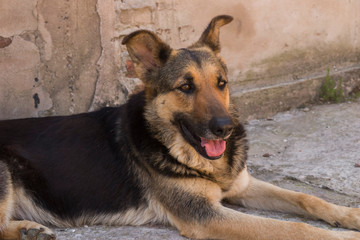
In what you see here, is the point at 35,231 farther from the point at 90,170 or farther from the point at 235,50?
the point at 235,50

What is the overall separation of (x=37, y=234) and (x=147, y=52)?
172cm

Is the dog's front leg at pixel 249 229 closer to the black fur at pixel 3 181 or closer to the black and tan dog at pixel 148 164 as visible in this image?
the black and tan dog at pixel 148 164

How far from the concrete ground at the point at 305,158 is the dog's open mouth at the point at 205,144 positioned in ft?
2.37

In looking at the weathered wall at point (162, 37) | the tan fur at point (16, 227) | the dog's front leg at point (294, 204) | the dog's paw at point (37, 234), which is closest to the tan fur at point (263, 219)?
the dog's front leg at point (294, 204)

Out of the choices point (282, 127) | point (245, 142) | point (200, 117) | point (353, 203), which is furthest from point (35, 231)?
point (282, 127)

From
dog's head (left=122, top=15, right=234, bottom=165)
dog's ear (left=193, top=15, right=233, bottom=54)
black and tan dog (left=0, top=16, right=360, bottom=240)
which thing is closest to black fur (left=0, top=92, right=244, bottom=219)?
black and tan dog (left=0, top=16, right=360, bottom=240)

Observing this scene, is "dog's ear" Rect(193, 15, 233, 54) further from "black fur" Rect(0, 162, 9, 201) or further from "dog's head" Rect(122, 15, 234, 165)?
"black fur" Rect(0, 162, 9, 201)

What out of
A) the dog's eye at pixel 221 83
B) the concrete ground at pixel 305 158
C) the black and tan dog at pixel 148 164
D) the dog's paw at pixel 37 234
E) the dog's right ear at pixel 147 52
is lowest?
the concrete ground at pixel 305 158

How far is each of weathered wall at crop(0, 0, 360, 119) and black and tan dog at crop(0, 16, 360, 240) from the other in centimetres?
107

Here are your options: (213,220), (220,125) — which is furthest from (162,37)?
(213,220)

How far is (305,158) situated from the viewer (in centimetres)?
572

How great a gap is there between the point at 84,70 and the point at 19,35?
2.61 ft

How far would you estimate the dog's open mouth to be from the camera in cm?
398

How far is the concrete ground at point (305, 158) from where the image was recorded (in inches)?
169
